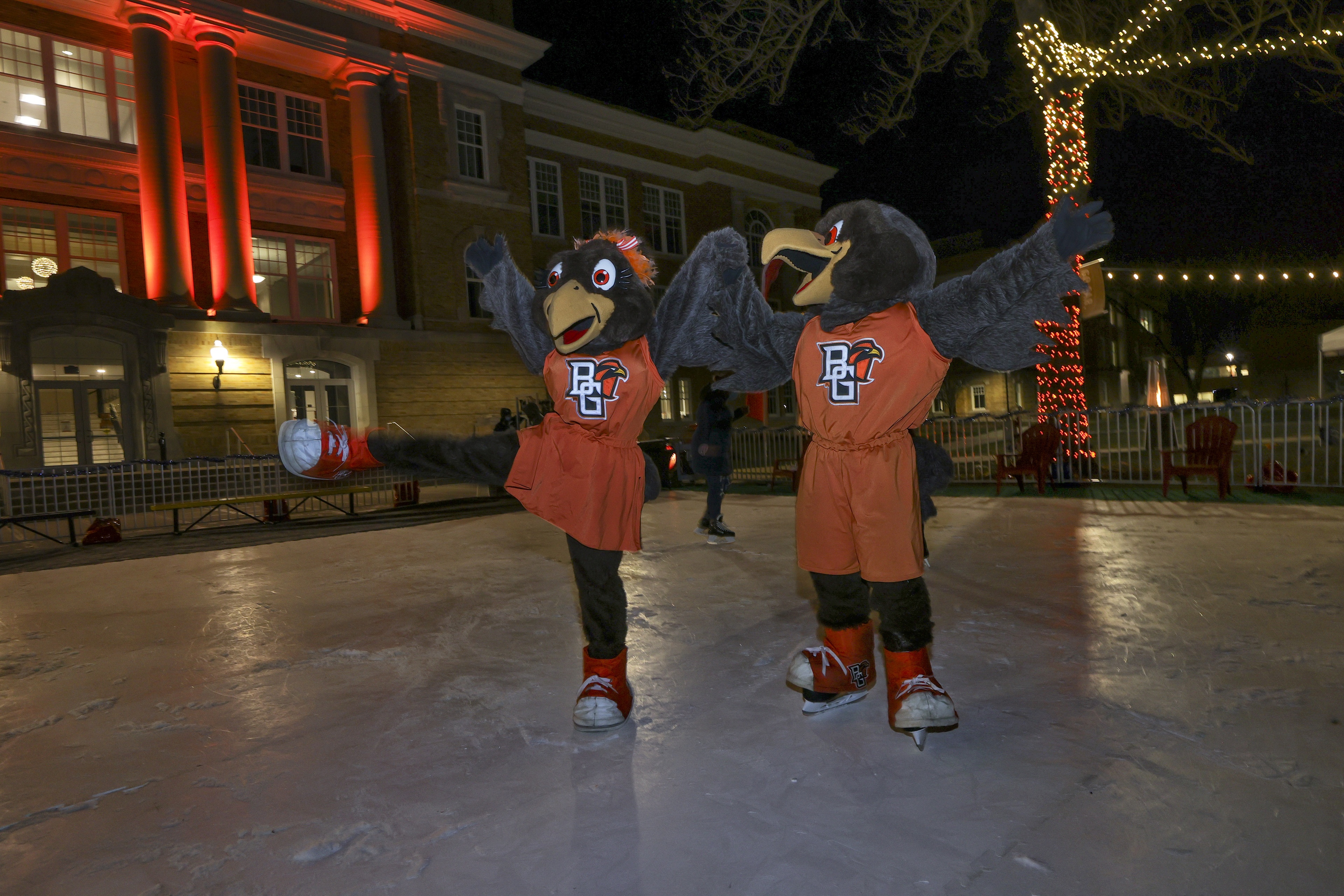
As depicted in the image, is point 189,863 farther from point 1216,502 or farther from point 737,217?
point 737,217

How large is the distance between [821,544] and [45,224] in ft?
57.2

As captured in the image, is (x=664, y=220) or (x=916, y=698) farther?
(x=664, y=220)

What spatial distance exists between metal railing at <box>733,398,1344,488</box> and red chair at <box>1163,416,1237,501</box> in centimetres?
15

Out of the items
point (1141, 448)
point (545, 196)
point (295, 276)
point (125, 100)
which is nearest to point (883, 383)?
point (1141, 448)

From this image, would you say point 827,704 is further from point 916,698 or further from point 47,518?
point 47,518

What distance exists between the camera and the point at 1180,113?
11.9 meters

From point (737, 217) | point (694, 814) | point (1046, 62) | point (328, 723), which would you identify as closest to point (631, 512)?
point (694, 814)

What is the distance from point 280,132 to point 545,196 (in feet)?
22.7

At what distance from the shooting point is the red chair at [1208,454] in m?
8.84

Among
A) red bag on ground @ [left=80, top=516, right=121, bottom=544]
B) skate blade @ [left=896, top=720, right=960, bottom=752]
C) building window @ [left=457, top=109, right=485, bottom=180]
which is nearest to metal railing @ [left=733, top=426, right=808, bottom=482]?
red bag on ground @ [left=80, top=516, right=121, bottom=544]

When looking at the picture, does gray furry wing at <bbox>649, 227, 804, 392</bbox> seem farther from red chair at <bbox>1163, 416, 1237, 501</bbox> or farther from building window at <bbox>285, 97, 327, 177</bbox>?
building window at <bbox>285, 97, 327, 177</bbox>

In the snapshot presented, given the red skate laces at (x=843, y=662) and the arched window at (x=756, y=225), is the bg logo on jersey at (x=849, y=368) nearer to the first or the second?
the red skate laces at (x=843, y=662)

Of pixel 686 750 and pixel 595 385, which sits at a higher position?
pixel 595 385

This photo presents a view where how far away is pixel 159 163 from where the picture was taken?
1458cm
